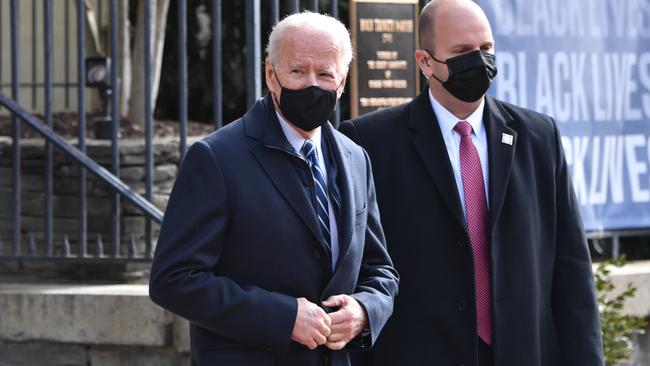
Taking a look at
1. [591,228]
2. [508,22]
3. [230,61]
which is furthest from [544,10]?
[230,61]

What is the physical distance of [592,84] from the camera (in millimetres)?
6527

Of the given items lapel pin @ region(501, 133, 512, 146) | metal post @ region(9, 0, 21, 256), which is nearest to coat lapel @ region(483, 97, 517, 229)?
lapel pin @ region(501, 133, 512, 146)

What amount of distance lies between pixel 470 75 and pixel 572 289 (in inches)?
27.2

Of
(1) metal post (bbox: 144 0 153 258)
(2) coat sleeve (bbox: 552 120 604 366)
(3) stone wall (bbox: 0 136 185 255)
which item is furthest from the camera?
(3) stone wall (bbox: 0 136 185 255)

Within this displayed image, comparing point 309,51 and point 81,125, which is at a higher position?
point 309,51

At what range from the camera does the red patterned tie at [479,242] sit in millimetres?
3709

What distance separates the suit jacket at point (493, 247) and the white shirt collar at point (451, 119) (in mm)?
24

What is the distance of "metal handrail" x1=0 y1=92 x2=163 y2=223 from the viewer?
600 centimetres

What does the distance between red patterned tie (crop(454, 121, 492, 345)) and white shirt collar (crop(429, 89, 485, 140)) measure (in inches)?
5.6

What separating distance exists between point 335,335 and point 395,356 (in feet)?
2.03

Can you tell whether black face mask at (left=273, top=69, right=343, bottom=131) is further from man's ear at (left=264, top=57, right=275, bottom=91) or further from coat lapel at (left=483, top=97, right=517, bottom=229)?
coat lapel at (left=483, top=97, right=517, bottom=229)

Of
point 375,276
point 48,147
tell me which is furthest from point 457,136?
point 48,147

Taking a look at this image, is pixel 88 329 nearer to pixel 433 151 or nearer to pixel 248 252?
pixel 433 151

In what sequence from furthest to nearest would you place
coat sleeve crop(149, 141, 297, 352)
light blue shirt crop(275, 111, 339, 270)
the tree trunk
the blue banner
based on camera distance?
the tree trunk
the blue banner
light blue shirt crop(275, 111, 339, 270)
coat sleeve crop(149, 141, 297, 352)
